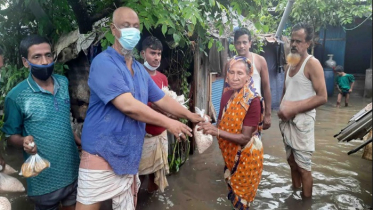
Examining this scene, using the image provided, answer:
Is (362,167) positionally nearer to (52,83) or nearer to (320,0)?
(52,83)

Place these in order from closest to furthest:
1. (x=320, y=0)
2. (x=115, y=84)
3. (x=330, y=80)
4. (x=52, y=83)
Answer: (x=115, y=84) → (x=52, y=83) → (x=320, y=0) → (x=330, y=80)

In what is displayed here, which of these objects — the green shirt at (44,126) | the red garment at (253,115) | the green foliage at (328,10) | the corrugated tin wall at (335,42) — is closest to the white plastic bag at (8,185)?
the green shirt at (44,126)

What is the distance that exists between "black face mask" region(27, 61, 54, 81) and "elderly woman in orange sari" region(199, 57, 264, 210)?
4.12 ft

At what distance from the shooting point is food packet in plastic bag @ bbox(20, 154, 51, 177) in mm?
2023

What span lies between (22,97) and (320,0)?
37.9 feet

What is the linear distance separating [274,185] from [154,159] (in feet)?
5.89

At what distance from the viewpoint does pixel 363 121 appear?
2301 millimetres

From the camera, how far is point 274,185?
4230mm

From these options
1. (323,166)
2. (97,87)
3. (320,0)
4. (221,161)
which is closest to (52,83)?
(97,87)

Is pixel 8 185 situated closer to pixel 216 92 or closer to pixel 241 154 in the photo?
pixel 241 154

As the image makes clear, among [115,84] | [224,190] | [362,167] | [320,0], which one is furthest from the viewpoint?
[320,0]

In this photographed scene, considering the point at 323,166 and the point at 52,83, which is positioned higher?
the point at 52,83

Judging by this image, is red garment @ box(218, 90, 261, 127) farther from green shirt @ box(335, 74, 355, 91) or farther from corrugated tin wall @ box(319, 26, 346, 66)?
corrugated tin wall @ box(319, 26, 346, 66)

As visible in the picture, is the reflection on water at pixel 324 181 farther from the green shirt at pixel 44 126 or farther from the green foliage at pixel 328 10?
the green foliage at pixel 328 10
